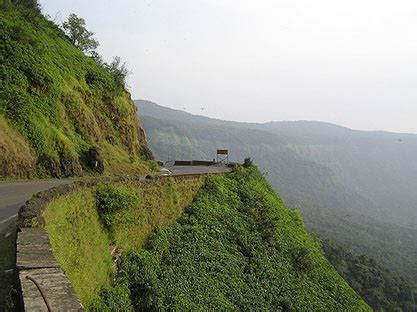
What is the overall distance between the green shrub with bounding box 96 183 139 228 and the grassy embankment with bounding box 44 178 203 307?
0.08 metres

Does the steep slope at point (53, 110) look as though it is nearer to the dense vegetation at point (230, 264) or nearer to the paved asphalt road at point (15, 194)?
the paved asphalt road at point (15, 194)

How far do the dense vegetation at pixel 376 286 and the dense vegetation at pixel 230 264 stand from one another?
38.3m

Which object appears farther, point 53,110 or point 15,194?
point 53,110

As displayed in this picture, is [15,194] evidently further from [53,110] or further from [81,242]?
[53,110]

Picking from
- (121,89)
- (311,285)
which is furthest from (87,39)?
(311,285)

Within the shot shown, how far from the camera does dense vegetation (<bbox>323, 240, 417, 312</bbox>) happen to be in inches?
2494

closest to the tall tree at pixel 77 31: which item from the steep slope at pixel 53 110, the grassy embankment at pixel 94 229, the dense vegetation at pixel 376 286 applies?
the steep slope at pixel 53 110

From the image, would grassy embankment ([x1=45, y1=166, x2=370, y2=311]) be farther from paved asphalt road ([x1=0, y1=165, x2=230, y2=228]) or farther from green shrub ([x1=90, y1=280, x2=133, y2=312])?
paved asphalt road ([x1=0, y1=165, x2=230, y2=228])

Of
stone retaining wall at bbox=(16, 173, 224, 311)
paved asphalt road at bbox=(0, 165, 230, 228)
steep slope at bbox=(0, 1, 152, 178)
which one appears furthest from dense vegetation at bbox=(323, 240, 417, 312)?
stone retaining wall at bbox=(16, 173, 224, 311)

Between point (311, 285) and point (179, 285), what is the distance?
1171cm

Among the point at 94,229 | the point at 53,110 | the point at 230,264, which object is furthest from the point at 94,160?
the point at 94,229

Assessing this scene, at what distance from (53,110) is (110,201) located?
14062 mm

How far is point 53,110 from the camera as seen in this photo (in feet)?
86.9

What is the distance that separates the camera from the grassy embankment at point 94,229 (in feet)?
34.7
